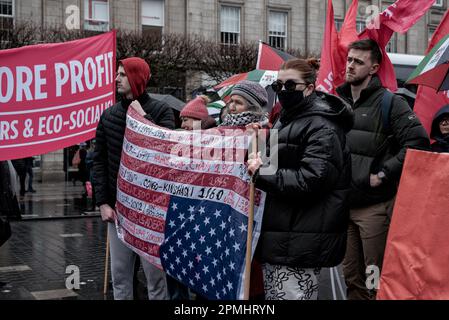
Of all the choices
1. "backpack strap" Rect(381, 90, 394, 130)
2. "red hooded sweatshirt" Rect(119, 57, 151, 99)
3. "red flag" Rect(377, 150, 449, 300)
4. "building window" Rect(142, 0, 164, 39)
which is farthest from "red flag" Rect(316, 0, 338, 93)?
"building window" Rect(142, 0, 164, 39)

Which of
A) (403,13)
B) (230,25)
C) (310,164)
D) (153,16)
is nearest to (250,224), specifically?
(310,164)

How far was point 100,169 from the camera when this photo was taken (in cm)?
474

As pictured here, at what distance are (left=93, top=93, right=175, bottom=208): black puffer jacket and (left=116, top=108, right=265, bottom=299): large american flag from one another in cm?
19

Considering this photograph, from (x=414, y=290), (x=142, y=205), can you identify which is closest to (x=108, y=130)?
(x=142, y=205)

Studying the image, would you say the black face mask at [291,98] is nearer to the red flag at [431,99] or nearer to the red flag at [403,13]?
the red flag at [403,13]

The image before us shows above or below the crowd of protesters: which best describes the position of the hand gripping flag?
above

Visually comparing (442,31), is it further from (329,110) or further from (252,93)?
(329,110)

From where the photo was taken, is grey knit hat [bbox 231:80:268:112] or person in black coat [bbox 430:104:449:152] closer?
grey knit hat [bbox 231:80:268:112]

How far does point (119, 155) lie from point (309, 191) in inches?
77.8

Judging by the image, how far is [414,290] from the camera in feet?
10.4

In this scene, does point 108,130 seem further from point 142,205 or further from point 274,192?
point 274,192

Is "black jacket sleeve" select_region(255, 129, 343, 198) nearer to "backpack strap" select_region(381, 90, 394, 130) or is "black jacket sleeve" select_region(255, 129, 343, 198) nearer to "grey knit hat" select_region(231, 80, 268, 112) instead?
"grey knit hat" select_region(231, 80, 268, 112)

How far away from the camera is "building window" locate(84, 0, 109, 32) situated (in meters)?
26.3
